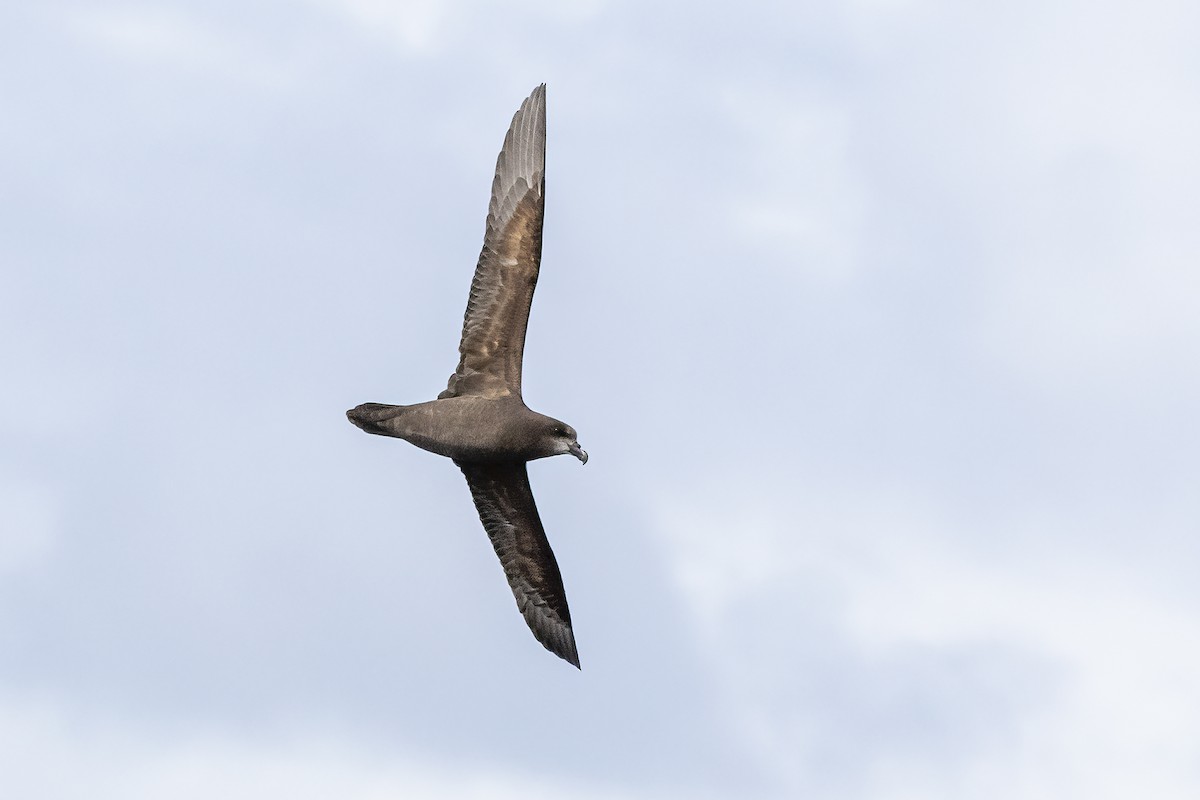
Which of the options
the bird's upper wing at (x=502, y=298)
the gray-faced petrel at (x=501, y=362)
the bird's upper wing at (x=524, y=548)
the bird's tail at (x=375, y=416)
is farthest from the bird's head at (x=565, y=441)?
the bird's tail at (x=375, y=416)

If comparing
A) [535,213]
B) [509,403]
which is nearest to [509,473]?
[509,403]

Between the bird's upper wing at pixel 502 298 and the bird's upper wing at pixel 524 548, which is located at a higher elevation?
the bird's upper wing at pixel 502 298

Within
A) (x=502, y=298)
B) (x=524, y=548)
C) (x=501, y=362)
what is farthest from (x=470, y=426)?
(x=524, y=548)

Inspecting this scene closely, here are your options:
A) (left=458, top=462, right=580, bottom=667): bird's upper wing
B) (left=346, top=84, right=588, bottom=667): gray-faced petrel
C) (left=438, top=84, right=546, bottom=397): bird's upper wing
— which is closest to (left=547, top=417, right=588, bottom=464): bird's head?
(left=346, top=84, right=588, bottom=667): gray-faced petrel

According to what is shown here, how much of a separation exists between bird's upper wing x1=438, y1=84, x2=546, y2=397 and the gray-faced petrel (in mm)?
12

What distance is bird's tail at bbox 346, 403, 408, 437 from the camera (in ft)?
69.7

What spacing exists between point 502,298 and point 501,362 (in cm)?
77

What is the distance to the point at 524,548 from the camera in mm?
22719

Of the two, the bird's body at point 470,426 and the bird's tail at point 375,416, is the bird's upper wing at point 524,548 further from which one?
the bird's tail at point 375,416

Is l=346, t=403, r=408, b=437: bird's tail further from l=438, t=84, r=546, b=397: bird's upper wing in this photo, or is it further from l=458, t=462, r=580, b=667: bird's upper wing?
l=458, t=462, r=580, b=667: bird's upper wing

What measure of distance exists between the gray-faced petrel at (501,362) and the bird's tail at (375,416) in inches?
0.5

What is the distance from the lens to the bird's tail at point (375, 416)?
21.2 m

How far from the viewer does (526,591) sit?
908 inches

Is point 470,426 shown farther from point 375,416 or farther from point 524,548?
point 524,548
